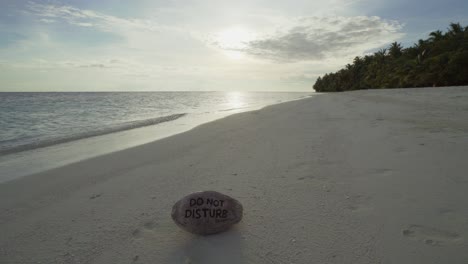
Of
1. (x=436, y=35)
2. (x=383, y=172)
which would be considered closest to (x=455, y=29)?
(x=436, y=35)

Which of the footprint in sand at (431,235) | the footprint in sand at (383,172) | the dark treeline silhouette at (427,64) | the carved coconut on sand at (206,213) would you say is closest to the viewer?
the footprint in sand at (431,235)

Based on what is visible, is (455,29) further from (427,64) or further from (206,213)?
(206,213)

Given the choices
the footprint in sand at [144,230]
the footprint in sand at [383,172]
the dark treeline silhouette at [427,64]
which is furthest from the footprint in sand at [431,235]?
the dark treeline silhouette at [427,64]

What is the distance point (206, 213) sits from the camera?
89.1 inches

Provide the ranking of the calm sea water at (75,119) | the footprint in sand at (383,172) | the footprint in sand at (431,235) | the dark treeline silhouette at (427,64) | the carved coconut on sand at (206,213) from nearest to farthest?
the footprint in sand at (431,235) < the carved coconut on sand at (206,213) < the footprint in sand at (383,172) < the calm sea water at (75,119) < the dark treeline silhouette at (427,64)

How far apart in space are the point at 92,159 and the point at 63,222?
3041 millimetres

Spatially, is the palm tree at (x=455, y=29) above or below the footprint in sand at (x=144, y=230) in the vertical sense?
above

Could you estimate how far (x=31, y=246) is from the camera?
2.25 metres

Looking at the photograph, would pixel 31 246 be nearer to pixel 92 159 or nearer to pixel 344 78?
pixel 92 159

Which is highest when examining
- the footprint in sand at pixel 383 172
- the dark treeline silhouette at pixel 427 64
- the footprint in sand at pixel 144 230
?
the dark treeline silhouette at pixel 427 64

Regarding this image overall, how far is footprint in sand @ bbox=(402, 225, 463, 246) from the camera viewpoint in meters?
1.92

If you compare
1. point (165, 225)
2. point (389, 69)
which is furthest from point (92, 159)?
point (389, 69)

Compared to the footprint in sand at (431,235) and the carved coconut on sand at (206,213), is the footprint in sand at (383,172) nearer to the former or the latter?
the footprint in sand at (431,235)

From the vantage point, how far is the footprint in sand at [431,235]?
192 cm
